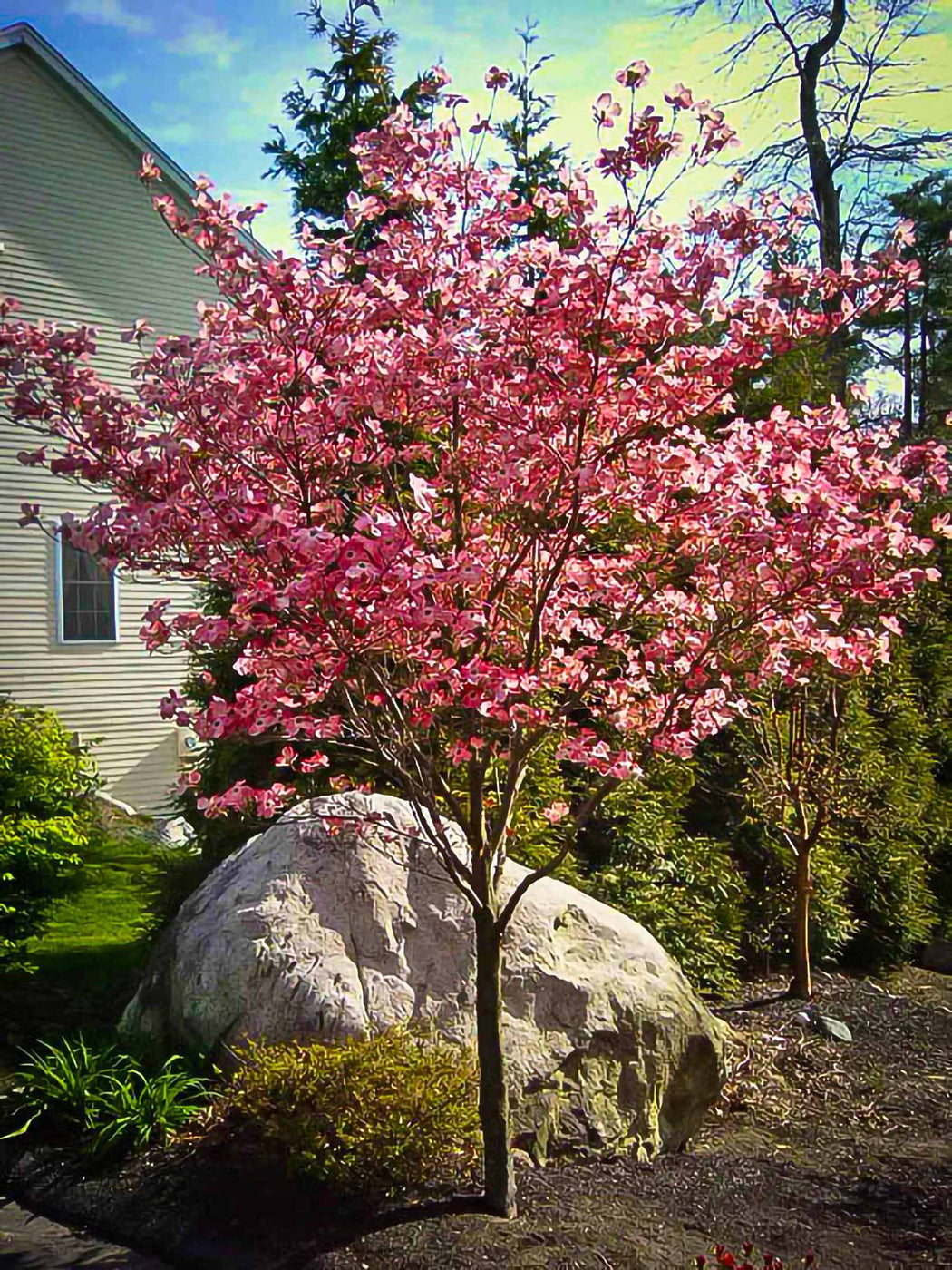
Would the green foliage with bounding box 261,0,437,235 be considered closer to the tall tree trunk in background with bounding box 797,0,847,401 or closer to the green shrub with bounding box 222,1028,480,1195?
the tall tree trunk in background with bounding box 797,0,847,401

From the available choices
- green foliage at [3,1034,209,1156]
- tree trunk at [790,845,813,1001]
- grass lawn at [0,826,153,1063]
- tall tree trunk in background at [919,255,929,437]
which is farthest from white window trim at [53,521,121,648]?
tall tree trunk in background at [919,255,929,437]

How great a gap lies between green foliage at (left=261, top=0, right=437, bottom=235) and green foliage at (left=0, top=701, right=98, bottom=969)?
22.7 ft

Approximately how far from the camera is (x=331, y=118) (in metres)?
11.6

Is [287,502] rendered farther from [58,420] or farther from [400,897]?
[400,897]

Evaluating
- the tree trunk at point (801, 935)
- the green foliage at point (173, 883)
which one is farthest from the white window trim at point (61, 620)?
the tree trunk at point (801, 935)

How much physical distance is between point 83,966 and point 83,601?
5.67m

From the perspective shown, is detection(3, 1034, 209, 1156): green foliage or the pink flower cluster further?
detection(3, 1034, 209, 1156): green foliage

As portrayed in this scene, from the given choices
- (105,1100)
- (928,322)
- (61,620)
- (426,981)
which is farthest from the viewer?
(928,322)

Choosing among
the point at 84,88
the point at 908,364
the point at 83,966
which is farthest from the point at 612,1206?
the point at 908,364

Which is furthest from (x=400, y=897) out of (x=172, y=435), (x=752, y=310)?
(x=752, y=310)

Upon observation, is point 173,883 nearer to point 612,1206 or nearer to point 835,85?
point 612,1206

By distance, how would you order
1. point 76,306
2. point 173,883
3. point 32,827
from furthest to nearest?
1. point 76,306
2. point 32,827
3. point 173,883

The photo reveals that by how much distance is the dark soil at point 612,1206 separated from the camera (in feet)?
10.1

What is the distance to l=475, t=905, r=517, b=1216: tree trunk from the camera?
10.8ft
